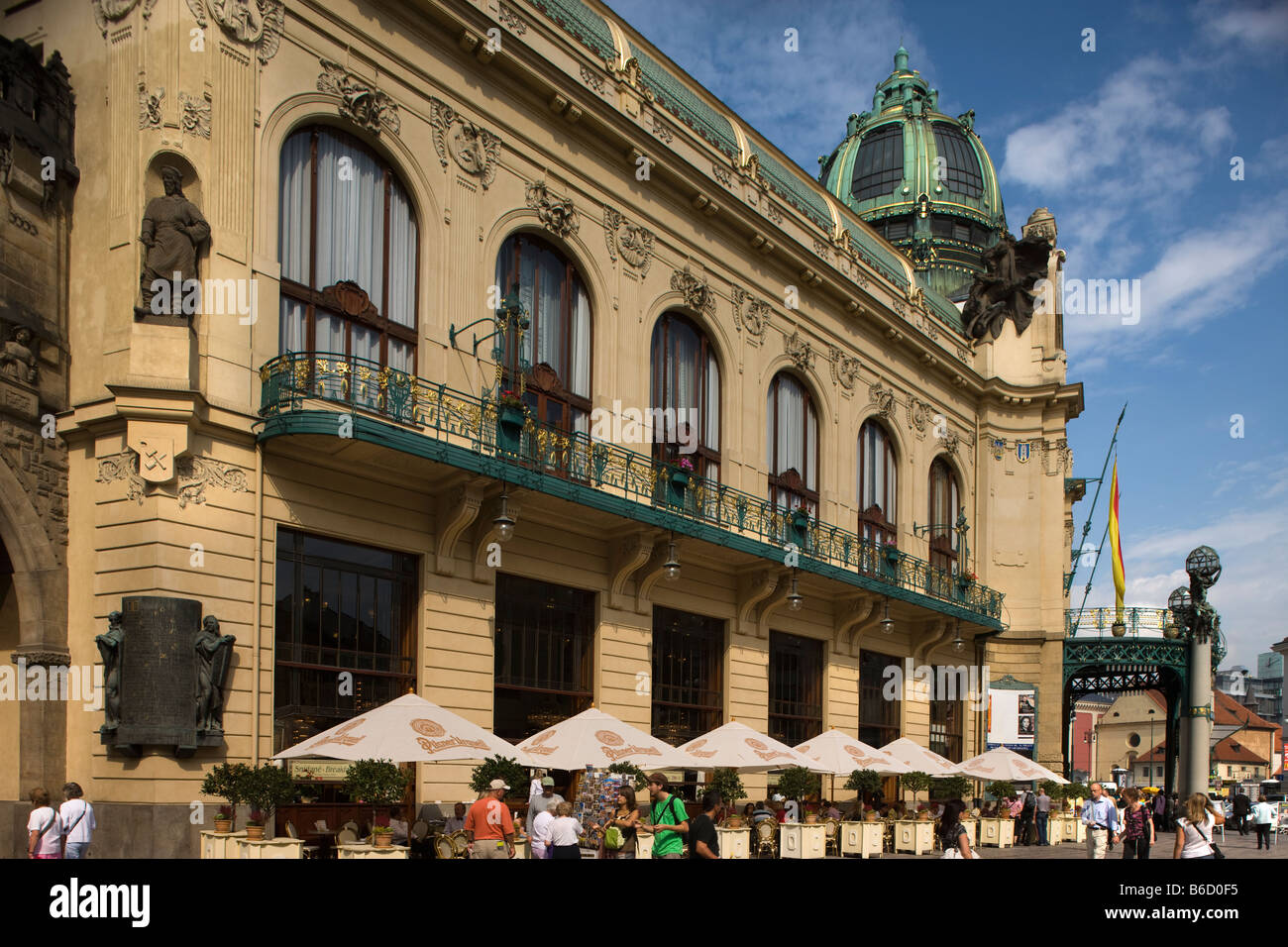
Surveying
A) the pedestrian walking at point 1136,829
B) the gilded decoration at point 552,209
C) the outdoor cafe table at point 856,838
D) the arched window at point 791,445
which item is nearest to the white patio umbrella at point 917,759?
the outdoor cafe table at point 856,838

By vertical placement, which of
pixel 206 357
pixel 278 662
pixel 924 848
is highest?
pixel 206 357

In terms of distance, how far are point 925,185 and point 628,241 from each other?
30715 millimetres

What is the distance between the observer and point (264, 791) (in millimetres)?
16656

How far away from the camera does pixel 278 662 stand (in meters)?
19.2

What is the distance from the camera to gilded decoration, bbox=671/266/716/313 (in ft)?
98.9

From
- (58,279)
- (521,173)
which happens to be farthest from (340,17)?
(58,279)

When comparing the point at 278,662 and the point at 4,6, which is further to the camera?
the point at 4,6

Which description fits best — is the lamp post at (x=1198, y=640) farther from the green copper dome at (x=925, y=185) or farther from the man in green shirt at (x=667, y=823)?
the man in green shirt at (x=667, y=823)

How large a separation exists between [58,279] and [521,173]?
381 inches

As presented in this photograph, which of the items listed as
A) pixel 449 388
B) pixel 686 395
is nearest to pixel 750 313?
pixel 686 395

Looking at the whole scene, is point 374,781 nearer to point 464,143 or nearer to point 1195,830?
point 1195,830

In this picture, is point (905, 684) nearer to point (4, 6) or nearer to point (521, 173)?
point (521, 173)

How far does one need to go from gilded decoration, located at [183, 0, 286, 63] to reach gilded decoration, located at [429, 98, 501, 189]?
3.66 m

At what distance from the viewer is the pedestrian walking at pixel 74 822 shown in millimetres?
14781
